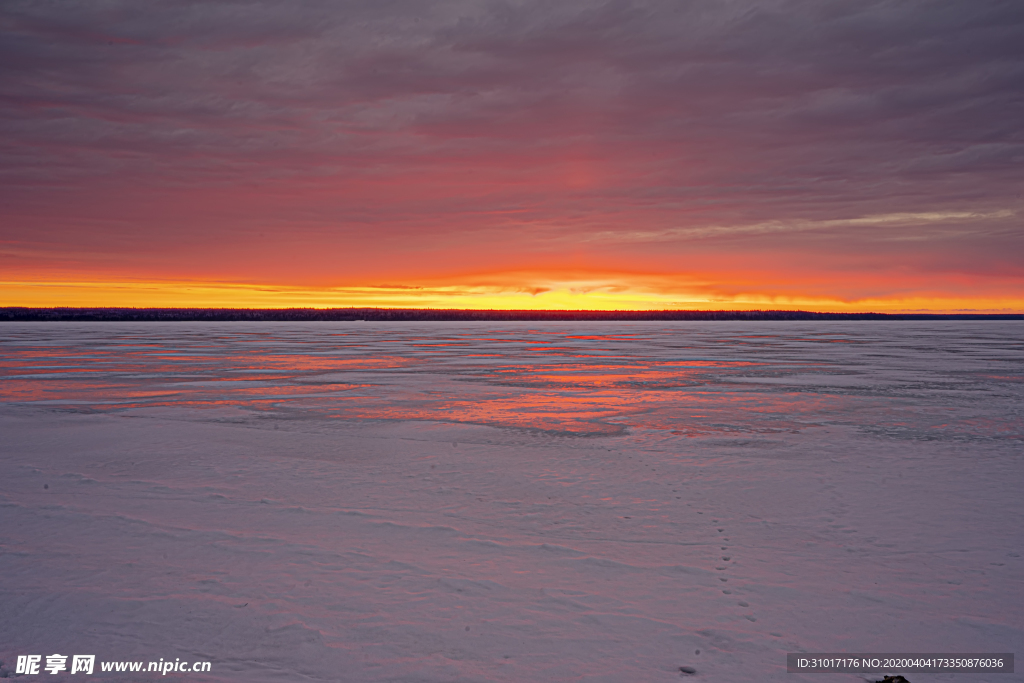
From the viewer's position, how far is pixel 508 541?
547 centimetres

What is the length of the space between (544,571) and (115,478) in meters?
5.31

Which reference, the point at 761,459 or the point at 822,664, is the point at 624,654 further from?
the point at 761,459

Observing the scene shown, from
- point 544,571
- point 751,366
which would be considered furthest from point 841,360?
point 544,571

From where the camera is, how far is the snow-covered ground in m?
3.86

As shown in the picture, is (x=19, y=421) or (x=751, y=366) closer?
Result: (x=19, y=421)

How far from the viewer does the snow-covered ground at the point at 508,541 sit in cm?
386

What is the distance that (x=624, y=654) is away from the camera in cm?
378

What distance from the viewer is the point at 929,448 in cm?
895

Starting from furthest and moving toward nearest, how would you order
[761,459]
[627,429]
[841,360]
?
[841,360] → [627,429] → [761,459]

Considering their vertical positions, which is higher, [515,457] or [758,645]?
[515,457]

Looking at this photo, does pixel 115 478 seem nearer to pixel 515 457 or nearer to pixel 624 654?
pixel 515 457

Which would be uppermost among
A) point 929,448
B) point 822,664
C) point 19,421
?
point 19,421

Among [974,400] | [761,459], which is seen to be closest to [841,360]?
[974,400]

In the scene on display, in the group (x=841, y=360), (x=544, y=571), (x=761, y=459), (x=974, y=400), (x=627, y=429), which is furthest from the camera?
(x=841, y=360)
